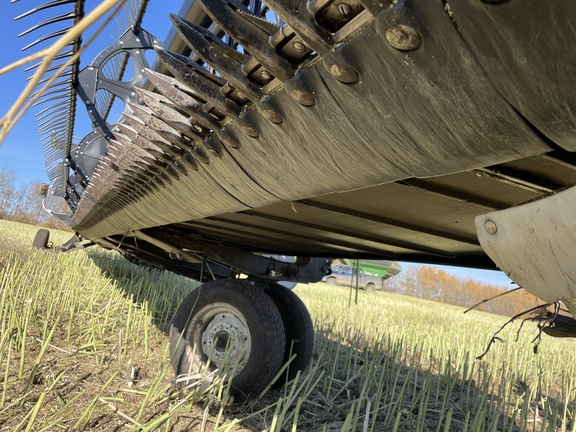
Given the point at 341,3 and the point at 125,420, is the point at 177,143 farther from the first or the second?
the point at 125,420

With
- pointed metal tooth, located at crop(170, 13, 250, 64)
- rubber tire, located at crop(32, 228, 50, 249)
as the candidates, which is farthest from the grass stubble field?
rubber tire, located at crop(32, 228, 50, 249)

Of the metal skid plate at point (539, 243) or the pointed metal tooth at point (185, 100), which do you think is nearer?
the metal skid plate at point (539, 243)

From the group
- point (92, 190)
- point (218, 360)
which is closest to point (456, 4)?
point (218, 360)

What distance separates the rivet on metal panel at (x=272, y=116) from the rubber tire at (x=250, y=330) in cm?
185

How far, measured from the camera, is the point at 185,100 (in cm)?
100

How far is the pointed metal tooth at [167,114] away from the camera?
1088 millimetres

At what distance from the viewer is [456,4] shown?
0.40m

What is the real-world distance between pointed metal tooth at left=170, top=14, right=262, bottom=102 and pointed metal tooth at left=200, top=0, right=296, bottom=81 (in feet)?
0.37

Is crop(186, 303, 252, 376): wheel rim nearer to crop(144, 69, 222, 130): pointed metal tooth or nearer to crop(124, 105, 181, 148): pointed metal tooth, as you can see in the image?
crop(124, 105, 181, 148): pointed metal tooth

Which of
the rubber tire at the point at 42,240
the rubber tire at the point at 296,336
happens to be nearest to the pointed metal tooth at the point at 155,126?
the rubber tire at the point at 296,336

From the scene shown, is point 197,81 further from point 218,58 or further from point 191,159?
point 191,159

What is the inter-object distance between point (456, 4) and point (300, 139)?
41 cm

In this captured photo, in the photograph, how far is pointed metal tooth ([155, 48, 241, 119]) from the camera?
86 cm

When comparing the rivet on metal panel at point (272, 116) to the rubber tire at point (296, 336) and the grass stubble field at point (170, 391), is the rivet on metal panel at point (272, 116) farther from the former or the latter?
the rubber tire at point (296, 336)
